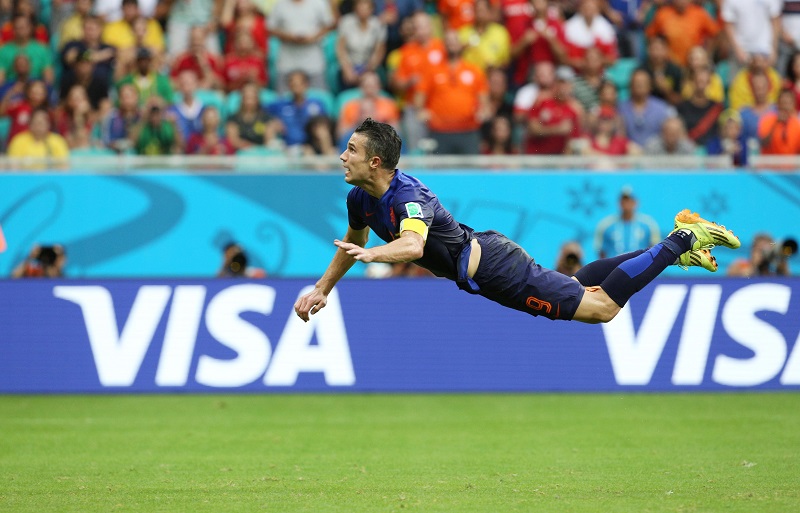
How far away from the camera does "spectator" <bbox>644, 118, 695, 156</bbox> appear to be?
17.7m

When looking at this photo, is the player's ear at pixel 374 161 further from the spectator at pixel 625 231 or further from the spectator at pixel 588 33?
the spectator at pixel 588 33

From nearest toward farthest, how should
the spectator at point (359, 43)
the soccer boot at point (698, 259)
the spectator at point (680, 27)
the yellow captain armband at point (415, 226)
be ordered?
the yellow captain armband at point (415, 226)
the soccer boot at point (698, 259)
the spectator at point (359, 43)
the spectator at point (680, 27)

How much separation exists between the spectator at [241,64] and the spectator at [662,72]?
600 cm

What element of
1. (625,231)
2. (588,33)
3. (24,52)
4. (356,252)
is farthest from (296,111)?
(356,252)

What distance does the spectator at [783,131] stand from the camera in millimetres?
17875

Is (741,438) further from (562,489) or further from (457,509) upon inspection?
(457,509)

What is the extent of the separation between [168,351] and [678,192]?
7.43 metres

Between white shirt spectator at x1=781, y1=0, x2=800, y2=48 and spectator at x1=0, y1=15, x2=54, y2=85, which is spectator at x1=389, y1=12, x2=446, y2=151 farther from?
white shirt spectator at x1=781, y1=0, x2=800, y2=48

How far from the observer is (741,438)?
11.6m

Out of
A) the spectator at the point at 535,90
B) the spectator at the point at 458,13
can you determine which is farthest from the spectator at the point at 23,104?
the spectator at the point at 535,90

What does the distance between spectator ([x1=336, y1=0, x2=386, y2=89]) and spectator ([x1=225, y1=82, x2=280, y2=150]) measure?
1.77 meters

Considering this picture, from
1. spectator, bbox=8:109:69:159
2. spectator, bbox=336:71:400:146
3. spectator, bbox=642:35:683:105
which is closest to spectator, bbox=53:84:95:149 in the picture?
spectator, bbox=8:109:69:159

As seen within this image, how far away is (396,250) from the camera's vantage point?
8430mm

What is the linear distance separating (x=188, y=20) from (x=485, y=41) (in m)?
4.69
